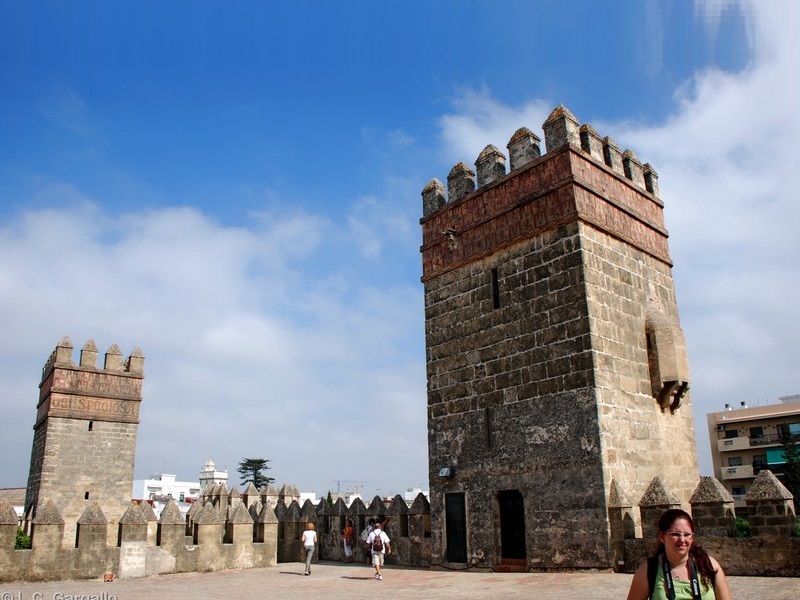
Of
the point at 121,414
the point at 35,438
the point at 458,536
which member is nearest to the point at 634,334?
the point at 458,536

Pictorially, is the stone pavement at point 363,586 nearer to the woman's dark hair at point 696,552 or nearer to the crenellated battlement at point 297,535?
the crenellated battlement at point 297,535

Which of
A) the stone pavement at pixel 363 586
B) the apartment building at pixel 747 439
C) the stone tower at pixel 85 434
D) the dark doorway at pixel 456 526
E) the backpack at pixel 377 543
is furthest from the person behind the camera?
the apartment building at pixel 747 439

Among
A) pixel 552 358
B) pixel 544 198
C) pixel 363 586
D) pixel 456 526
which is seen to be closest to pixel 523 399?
pixel 552 358

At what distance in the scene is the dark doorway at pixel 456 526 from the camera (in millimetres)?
13258

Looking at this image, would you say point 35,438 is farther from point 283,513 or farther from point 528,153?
point 528,153

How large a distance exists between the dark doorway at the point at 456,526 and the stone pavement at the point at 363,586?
52 cm

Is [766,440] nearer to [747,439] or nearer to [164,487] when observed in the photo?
[747,439]

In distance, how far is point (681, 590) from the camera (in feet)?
11.4

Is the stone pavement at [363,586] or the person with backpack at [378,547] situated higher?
the person with backpack at [378,547]

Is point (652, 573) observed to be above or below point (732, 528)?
above

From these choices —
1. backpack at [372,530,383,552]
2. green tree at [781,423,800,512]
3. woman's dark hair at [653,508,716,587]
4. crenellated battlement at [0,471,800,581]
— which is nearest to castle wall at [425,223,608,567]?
crenellated battlement at [0,471,800,581]

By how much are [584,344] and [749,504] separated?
11.6ft

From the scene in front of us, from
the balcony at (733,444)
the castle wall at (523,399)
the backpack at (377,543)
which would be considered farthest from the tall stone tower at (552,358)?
the balcony at (733,444)

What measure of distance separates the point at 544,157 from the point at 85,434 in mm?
17934
